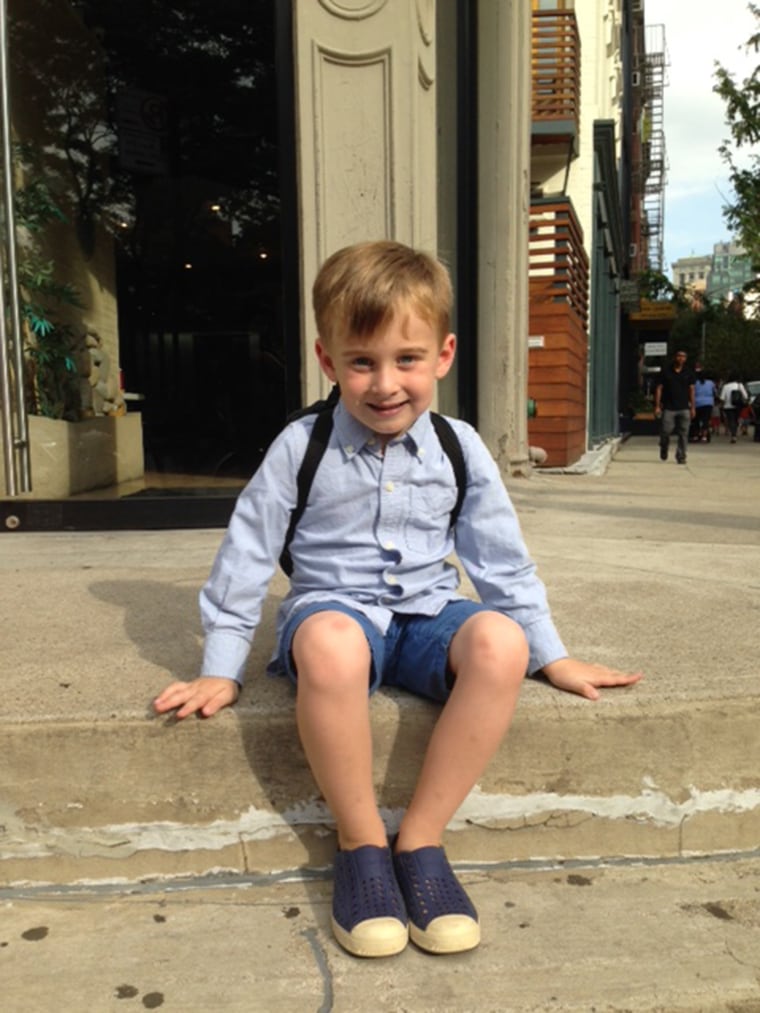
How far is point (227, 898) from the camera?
1.91 metres

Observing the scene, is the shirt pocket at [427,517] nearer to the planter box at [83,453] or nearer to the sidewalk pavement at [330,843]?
the sidewalk pavement at [330,843]

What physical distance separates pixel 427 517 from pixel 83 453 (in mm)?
3678

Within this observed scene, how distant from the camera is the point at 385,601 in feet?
6.83

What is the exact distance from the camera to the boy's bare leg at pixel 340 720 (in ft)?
5.87

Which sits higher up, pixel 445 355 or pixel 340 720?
pixel 445 355

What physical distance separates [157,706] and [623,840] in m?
1.13

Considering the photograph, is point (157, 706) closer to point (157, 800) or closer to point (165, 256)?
point (157, 800)

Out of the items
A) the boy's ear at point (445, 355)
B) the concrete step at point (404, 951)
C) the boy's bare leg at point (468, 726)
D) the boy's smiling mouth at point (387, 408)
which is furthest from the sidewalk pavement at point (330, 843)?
the boy's ear at point (445, 355)

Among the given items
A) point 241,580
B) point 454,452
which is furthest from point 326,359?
point 241,580

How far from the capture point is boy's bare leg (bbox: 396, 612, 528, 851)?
6.01 feet

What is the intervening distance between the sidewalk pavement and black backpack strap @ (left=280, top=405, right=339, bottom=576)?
0.42 m

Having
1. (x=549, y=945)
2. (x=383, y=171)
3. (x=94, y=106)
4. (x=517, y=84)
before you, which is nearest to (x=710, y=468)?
(x=517, y=84)

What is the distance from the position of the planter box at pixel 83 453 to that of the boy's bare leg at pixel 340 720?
351 cm

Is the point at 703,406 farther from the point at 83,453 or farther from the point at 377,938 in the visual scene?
the point at 377,938
